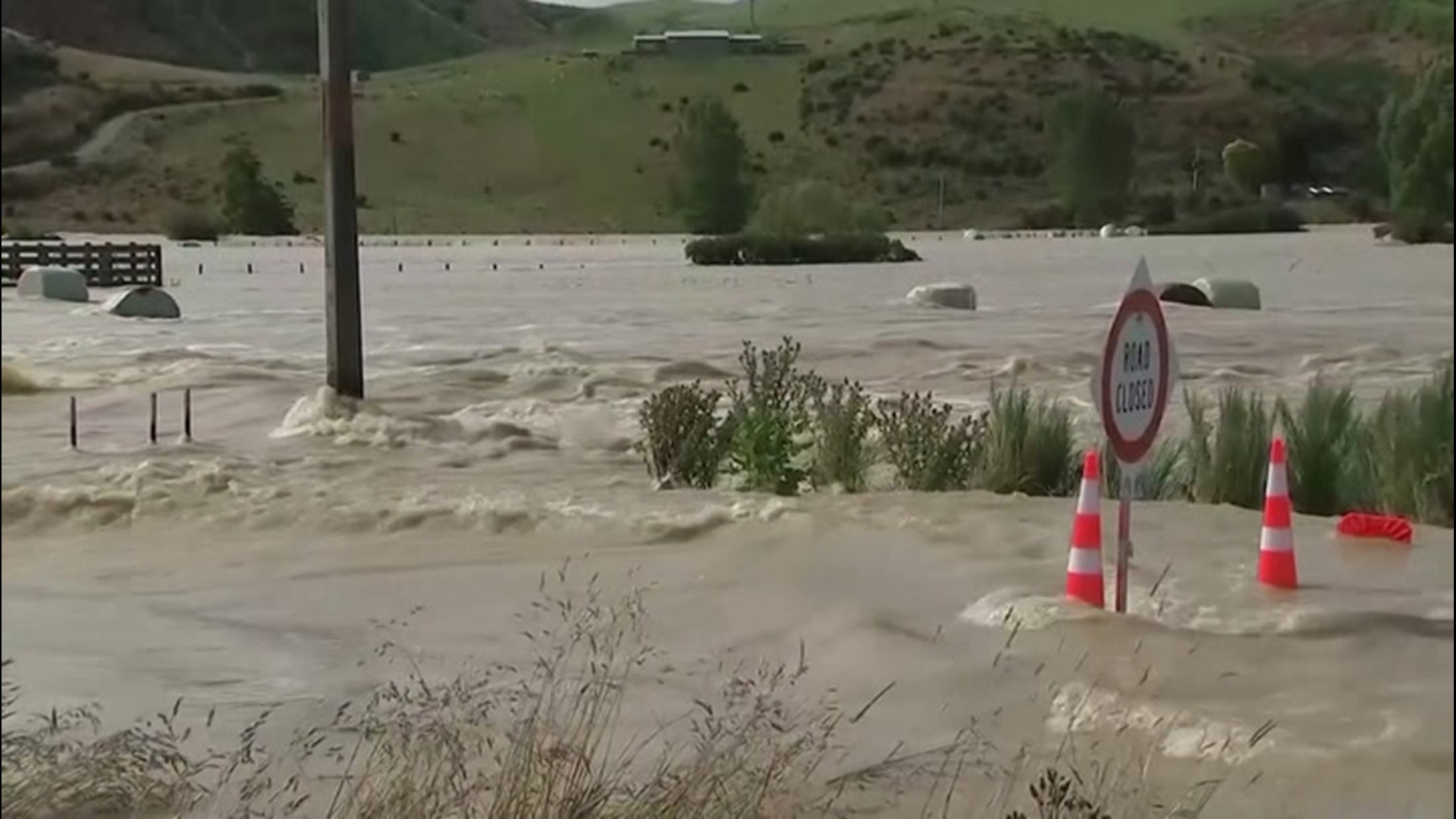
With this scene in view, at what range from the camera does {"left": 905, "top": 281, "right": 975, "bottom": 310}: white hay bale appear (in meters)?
18.3

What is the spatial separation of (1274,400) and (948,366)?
701 centimetres

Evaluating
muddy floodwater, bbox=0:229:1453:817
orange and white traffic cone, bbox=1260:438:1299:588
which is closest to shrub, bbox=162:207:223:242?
muddy floodwater, bbox=0:229:1453:817

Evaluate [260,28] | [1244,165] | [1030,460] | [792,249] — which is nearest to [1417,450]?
[1244,165]

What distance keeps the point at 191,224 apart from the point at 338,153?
55.4 inches

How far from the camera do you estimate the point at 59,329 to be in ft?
14.9

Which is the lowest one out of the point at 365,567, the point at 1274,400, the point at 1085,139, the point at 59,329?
the point at 365,567

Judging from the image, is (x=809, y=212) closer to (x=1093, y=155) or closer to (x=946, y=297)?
(x=1093, y=155)

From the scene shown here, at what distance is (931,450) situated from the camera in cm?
981

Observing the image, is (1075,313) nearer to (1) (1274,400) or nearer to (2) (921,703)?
(1) (1274,400)

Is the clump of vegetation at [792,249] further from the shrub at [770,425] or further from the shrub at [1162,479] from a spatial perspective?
the shrub at [1162,479]

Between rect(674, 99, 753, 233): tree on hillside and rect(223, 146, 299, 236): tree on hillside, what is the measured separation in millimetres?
1493

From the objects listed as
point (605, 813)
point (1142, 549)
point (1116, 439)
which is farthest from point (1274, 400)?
point (605, 813)

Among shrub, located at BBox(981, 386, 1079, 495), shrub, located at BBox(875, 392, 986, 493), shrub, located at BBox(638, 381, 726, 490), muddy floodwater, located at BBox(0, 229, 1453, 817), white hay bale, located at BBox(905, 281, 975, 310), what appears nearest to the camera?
muddy floodwater, located at BBox(0, 229, 1453, 817)

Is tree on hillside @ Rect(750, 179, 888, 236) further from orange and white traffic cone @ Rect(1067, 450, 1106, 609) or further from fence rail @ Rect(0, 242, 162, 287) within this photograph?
orange and white traffic cone @ Rect(1067, 450, 1106, 609)
